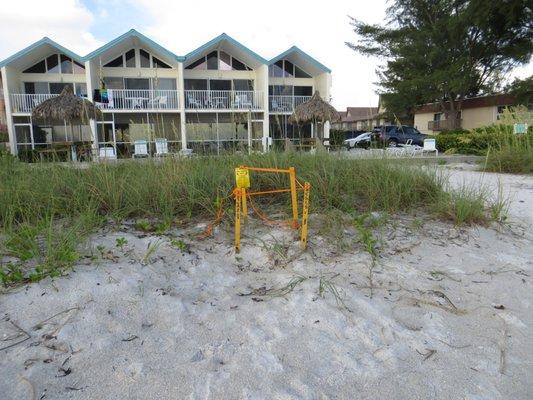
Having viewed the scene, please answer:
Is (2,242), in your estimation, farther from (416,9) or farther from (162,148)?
(416,9)

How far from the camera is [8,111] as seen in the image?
2080 cm

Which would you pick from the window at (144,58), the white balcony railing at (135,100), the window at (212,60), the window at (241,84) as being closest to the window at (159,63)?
the window at (144,58)

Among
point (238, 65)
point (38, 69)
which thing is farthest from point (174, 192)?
point (38, 69)

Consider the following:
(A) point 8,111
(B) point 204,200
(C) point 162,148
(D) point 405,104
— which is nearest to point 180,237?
(B) point 204,200

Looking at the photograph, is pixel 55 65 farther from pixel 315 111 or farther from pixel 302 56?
pixel 315 111

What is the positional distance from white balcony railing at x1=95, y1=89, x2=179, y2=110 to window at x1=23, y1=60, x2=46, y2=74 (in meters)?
4.30

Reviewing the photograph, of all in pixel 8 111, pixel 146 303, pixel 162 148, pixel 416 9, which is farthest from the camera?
pixel 416 9

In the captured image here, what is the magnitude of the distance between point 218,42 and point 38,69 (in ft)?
33.6

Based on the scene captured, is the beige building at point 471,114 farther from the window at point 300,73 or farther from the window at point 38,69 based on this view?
the window at point 38,69

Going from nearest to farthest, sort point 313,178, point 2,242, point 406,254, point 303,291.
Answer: point 303,291 → point 2,242 → point 406,254 → point 313,178

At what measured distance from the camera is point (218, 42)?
2227cm

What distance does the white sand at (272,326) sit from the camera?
1673mm

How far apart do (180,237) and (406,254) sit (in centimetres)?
175

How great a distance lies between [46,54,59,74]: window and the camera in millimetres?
22188
